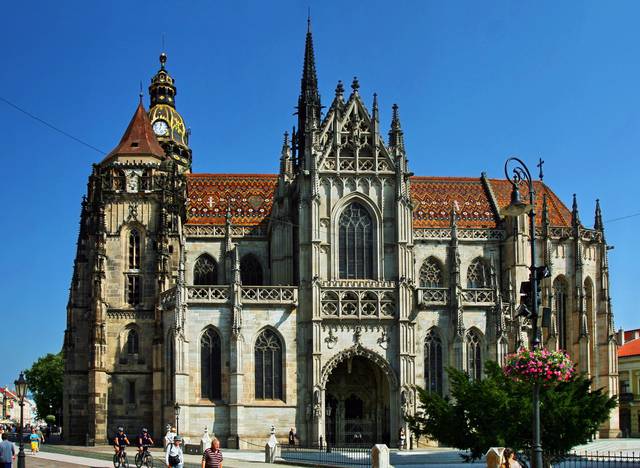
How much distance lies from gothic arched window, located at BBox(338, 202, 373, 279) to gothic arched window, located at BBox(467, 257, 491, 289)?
10447mm

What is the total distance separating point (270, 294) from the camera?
176ft

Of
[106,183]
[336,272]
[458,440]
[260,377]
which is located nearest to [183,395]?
[260,377]

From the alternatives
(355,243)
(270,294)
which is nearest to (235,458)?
(270,294)

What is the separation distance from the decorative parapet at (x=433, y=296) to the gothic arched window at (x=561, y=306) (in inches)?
475

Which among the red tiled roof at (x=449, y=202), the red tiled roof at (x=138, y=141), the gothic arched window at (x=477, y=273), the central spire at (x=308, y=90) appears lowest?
the gothic arched window at (x=477, y=273)

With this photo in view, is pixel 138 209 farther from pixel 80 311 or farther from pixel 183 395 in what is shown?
pixel 183 395

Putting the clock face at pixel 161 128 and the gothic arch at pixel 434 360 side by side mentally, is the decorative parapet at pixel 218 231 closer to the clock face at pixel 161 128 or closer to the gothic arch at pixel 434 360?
the gothic arch at pixel 434 360

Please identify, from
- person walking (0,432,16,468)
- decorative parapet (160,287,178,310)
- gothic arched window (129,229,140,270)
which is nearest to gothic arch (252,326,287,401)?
decorative parapet (160,287,178,310)

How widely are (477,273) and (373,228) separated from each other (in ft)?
35.7

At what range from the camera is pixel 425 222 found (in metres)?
64.7

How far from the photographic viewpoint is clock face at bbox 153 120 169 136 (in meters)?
83.4

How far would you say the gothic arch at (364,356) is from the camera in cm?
5284

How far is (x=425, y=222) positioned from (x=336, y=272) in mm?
11574

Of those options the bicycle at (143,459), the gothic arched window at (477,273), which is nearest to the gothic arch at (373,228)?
the gothic arched window at (477,273)
